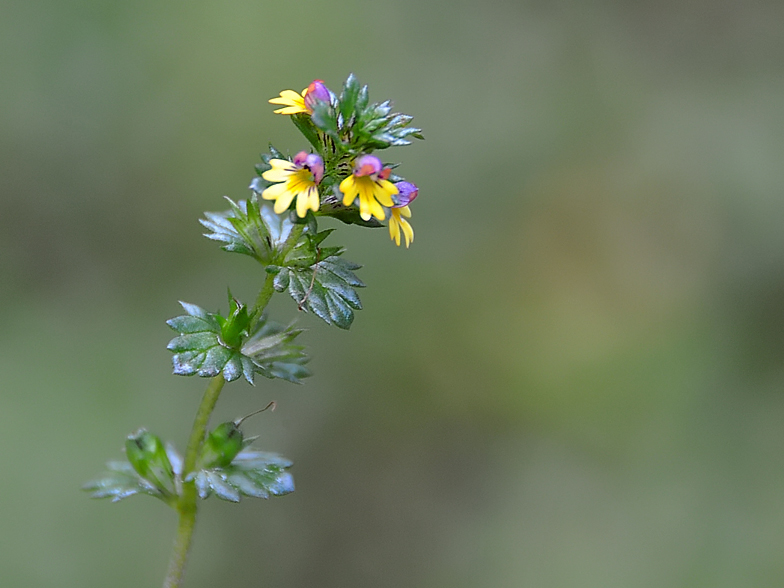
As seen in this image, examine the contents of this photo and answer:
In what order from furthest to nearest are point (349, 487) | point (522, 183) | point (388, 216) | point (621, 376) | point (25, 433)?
point (522, 183) → point (621, 376) → point (349, 487) → point (25, 433) → point (388, 216)

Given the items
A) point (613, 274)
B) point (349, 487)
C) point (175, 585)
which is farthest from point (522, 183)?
point (175, 585)

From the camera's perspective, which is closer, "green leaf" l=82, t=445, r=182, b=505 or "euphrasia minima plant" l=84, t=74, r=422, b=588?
"euphrasia minima plant" l=84, t=74, r=422, b=588

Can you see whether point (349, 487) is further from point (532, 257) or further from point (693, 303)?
point (693, 303)

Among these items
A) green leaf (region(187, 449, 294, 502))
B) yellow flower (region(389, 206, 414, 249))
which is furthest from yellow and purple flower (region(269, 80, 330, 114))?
green leaf (region(187, 449, 294, 502))

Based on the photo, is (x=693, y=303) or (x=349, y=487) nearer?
(x=349, y=487)

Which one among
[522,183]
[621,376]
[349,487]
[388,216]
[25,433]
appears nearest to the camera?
[388,216]

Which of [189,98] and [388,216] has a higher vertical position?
[189,98]

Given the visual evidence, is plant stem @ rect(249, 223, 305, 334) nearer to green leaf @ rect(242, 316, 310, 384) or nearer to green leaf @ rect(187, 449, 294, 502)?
green leaf @ rect(242, 316, 310, 384)

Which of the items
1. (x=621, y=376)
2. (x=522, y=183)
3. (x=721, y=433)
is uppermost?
(x=522, y=183)

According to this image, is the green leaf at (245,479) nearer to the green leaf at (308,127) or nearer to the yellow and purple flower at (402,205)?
the yellow and purple flower at (402,205)
